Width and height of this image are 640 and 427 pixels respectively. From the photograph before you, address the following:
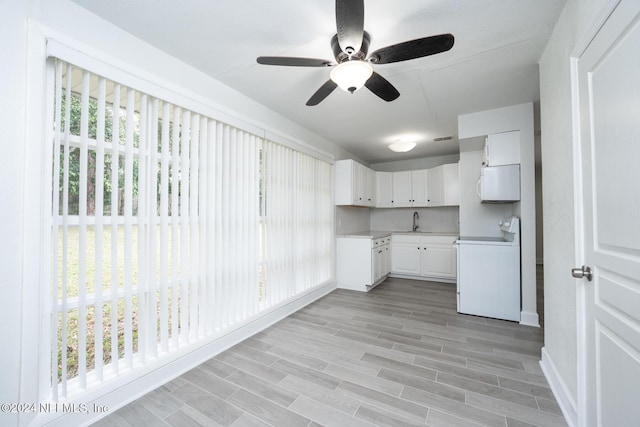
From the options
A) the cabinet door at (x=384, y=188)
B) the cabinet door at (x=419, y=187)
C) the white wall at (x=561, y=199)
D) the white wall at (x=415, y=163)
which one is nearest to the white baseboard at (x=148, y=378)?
the white wall at (x=561, y=199)

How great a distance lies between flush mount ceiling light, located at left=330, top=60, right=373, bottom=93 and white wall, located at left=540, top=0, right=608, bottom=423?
1111 millimetres

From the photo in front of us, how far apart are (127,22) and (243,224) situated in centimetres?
174

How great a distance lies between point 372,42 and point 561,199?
1666mm

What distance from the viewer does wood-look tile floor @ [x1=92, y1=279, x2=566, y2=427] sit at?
5.13 ft

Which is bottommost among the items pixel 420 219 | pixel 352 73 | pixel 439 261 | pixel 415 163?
pixel 439 261

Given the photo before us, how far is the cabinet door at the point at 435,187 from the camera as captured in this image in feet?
16.2

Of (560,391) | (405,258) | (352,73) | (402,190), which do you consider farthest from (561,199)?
(402,190)

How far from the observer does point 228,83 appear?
8.12 feet

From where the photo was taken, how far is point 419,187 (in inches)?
207

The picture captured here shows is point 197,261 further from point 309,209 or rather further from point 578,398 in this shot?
point 578,398

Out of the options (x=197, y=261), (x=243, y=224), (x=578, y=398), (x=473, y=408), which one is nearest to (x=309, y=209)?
(x=243, y=224)

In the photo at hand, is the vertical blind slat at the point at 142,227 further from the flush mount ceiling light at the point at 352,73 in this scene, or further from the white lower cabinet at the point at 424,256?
the white lower cabinet at the point at 424,256

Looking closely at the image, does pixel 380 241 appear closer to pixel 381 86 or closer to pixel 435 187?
pixel 435 187

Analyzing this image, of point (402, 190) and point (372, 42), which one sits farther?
point (402, 190)
